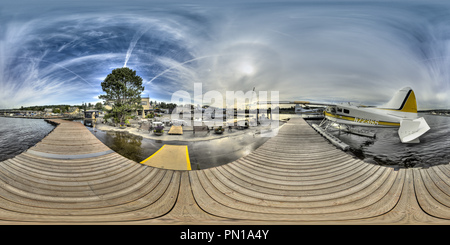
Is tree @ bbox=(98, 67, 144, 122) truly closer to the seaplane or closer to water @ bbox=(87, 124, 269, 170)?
water @ bbox=(87, 124, 269, 170)

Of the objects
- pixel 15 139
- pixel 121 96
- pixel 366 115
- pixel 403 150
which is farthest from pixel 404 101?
pixel 15 139

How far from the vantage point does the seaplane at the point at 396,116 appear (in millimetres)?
3678

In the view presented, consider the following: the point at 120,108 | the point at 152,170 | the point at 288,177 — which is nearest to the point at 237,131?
the point at 288,177

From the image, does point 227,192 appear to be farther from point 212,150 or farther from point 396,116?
point 396,116

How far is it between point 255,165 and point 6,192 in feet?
9.71

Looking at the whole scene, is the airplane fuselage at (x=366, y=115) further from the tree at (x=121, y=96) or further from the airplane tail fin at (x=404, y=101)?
the tree at (x=121, y=96)

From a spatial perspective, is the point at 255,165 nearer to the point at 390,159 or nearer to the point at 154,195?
the point at 154,195

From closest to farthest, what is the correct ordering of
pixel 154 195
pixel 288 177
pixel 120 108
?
1. pixel 154 195
2. pixel 288 177
3. pixel 120 108

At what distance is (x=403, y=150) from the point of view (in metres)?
3.22

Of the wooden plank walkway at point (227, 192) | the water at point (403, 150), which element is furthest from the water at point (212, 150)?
the water at point (403, 150)

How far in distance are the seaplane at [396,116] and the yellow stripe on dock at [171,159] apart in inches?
232

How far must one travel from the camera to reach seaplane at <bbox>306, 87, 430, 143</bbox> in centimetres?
368

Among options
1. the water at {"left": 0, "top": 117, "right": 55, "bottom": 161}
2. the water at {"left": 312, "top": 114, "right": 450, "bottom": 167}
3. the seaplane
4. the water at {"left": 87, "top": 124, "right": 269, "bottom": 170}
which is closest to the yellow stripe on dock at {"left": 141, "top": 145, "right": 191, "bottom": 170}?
the water at {"left": 87, "top": 124, "right": 269, "bottom": 170}

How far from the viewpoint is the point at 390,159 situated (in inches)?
108
